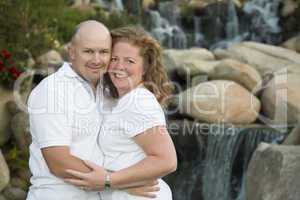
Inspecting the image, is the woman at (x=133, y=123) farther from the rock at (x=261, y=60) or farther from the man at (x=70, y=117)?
the rock at (x=261, y=60)

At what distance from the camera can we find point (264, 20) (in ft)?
47.5

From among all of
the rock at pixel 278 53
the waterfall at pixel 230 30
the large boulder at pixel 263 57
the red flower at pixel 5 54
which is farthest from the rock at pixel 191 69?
the red flower at pixel 5 54

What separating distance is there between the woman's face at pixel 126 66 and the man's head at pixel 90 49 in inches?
1.5

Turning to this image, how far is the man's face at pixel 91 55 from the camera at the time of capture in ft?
7.57

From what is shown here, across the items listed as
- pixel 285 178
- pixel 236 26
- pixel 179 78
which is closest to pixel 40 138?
pixel 285 178

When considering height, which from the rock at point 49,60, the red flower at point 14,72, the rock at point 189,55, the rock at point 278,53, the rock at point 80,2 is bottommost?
the rock at point 189,55

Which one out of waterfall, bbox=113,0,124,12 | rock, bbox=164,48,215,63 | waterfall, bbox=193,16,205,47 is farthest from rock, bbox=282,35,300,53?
waterfall, bbox=113,0,124,12

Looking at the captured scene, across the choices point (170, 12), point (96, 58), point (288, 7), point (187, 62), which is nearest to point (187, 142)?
point (187, 62)

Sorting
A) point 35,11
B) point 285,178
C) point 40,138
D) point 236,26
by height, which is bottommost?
point 236,26

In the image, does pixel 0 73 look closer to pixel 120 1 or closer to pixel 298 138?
pixel 298 138

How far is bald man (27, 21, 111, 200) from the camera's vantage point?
2223 millimetres

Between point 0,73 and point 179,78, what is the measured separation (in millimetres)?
3746

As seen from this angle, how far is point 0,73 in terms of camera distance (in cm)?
716

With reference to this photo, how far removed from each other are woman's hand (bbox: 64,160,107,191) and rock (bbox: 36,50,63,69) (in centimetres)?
619
